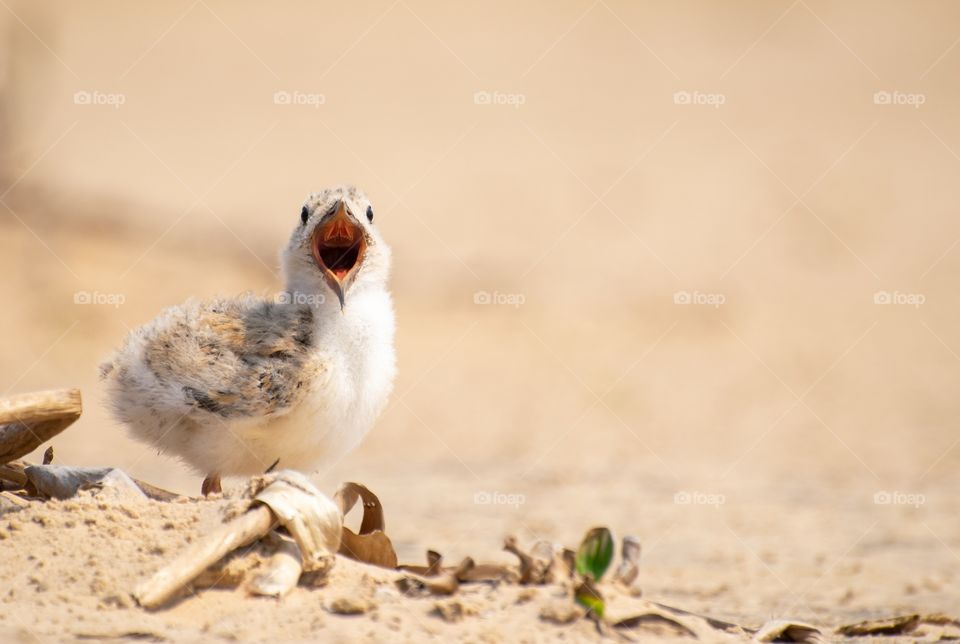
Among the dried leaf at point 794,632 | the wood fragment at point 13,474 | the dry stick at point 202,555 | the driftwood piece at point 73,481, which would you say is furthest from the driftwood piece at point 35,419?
the dried leaf at point 794,632

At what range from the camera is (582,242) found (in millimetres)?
17812

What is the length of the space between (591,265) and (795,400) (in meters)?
4.99

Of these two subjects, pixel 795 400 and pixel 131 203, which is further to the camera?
pixel 131 203

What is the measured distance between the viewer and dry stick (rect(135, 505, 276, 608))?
3712 millimetres

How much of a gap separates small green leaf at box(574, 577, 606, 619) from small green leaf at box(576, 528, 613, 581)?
1.4 inches

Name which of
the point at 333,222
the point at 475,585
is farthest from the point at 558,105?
the point at 475,585

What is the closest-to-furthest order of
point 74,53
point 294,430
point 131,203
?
point 294,430
point 131,203
point 74,53

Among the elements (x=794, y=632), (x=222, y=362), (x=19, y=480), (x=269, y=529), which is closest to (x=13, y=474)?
(x=19, y=480)

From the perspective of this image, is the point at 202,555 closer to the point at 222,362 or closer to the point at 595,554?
the point at 595,554

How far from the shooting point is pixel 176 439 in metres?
5.35

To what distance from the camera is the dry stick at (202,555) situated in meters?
3.71

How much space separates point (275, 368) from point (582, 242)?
42.5 ft

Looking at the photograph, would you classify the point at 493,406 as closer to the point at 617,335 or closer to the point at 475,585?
the point at 617,335

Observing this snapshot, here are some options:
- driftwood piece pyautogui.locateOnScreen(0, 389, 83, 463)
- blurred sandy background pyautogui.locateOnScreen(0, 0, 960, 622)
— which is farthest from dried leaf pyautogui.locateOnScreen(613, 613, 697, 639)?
driftwood piece pyautogui.locateOnScreen(0, 389, 83, 463)
